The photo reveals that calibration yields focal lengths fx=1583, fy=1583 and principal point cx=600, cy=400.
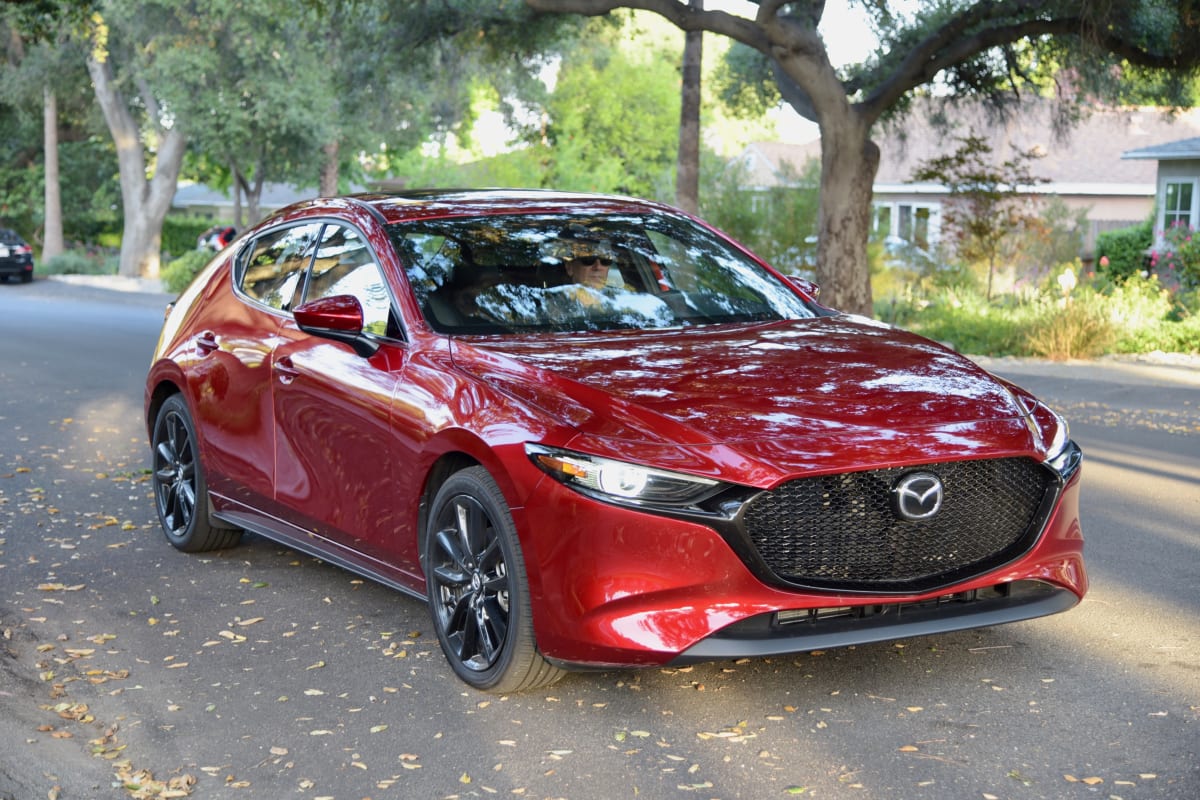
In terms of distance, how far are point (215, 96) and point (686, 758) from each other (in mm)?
34973

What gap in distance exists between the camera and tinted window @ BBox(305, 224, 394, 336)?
19.8 feet

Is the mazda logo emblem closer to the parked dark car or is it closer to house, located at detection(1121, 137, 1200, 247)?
house, located at detection(1121, 137, 1200, 247)

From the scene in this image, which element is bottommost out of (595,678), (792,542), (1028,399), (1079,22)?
(595,678)

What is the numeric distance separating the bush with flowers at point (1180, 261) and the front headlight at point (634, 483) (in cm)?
1917

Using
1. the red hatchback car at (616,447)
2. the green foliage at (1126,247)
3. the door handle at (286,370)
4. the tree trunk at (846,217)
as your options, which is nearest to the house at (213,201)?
the green foliage at (1126,247)

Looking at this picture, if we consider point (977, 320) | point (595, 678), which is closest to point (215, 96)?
point (977, 320)

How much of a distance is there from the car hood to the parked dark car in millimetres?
39682

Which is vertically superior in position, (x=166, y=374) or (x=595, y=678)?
(x=166, y=374)

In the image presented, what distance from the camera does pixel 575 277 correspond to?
20.6 ft

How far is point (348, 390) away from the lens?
5.98 metres

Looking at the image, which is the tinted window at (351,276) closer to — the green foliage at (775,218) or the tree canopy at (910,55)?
the tree canopy at (910,55)

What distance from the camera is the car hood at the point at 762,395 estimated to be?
4.77 meters

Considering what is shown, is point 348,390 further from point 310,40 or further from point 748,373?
point 310,40

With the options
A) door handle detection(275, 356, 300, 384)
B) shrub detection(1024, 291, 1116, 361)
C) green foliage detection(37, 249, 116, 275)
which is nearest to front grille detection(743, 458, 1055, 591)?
door handle detection(275, 356, 300, 384)
